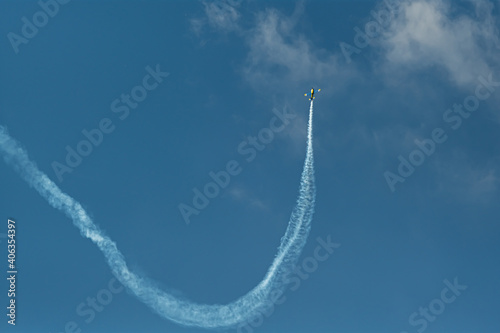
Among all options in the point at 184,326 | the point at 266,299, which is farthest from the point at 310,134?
the point at 184,326

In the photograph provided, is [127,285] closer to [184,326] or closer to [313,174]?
[184,326]

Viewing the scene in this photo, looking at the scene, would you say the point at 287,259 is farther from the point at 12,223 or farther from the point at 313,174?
the point at 12,223

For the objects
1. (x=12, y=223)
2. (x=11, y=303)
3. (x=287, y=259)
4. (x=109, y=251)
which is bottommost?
(x=11, y=303)

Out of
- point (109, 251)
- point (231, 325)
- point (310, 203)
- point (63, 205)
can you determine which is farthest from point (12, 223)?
point (310, 203)

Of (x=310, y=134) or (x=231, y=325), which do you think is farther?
(x=310, y=134)

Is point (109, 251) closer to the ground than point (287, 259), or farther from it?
closer to the ground

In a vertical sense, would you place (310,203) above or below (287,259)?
above
